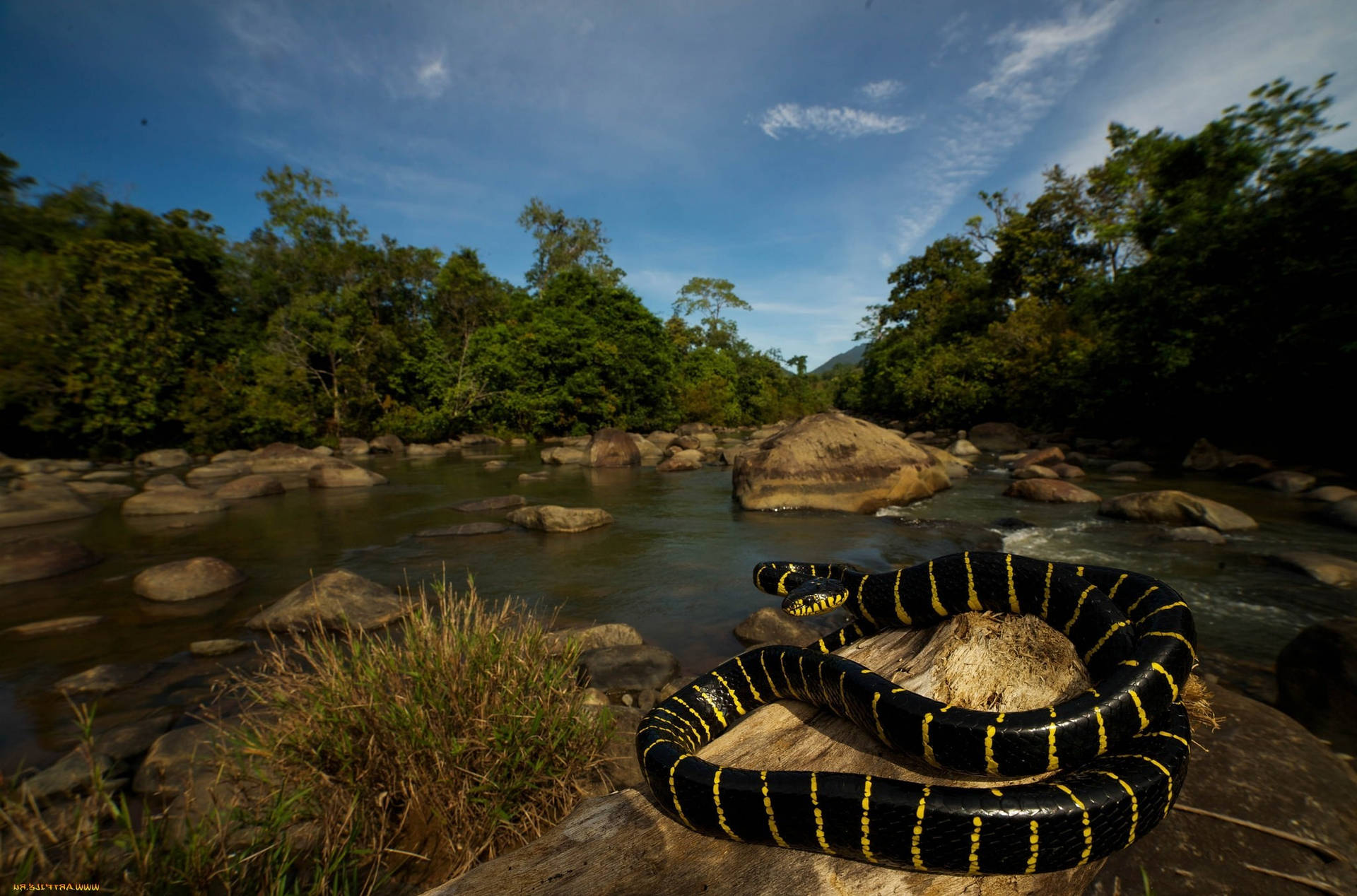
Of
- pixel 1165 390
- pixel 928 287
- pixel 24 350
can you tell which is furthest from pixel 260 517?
pixel 928 287

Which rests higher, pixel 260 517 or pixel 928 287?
pixel 928 287

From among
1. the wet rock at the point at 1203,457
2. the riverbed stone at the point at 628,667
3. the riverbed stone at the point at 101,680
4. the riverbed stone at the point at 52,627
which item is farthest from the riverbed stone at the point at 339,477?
the wet rock at the point at 1203,457

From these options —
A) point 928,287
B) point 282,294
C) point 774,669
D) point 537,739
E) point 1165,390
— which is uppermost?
point 928,287

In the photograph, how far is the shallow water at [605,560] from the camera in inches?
285

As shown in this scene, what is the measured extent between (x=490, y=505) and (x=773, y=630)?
37.1 ft

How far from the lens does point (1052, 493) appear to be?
628 inches

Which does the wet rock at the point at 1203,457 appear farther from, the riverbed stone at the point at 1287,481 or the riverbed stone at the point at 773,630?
the riverbed stone at the point at 773,630

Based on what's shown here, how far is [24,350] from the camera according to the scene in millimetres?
25391

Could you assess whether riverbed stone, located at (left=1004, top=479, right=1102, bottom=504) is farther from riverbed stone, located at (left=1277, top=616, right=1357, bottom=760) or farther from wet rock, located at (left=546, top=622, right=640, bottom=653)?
wet rock, located at (left=546, top=622, right=640, bottom=653)

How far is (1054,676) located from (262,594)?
11.2 m

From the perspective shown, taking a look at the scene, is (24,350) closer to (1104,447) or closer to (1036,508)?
(1036,508)

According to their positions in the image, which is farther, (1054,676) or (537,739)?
(537,739)

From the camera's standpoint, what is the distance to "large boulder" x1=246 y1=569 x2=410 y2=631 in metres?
7.78

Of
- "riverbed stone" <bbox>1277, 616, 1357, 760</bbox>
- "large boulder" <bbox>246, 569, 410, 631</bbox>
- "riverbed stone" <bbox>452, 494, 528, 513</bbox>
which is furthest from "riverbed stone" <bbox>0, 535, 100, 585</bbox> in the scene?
"riverbed stone" <bbox>1277, 616, 1357, 760</bbox>
